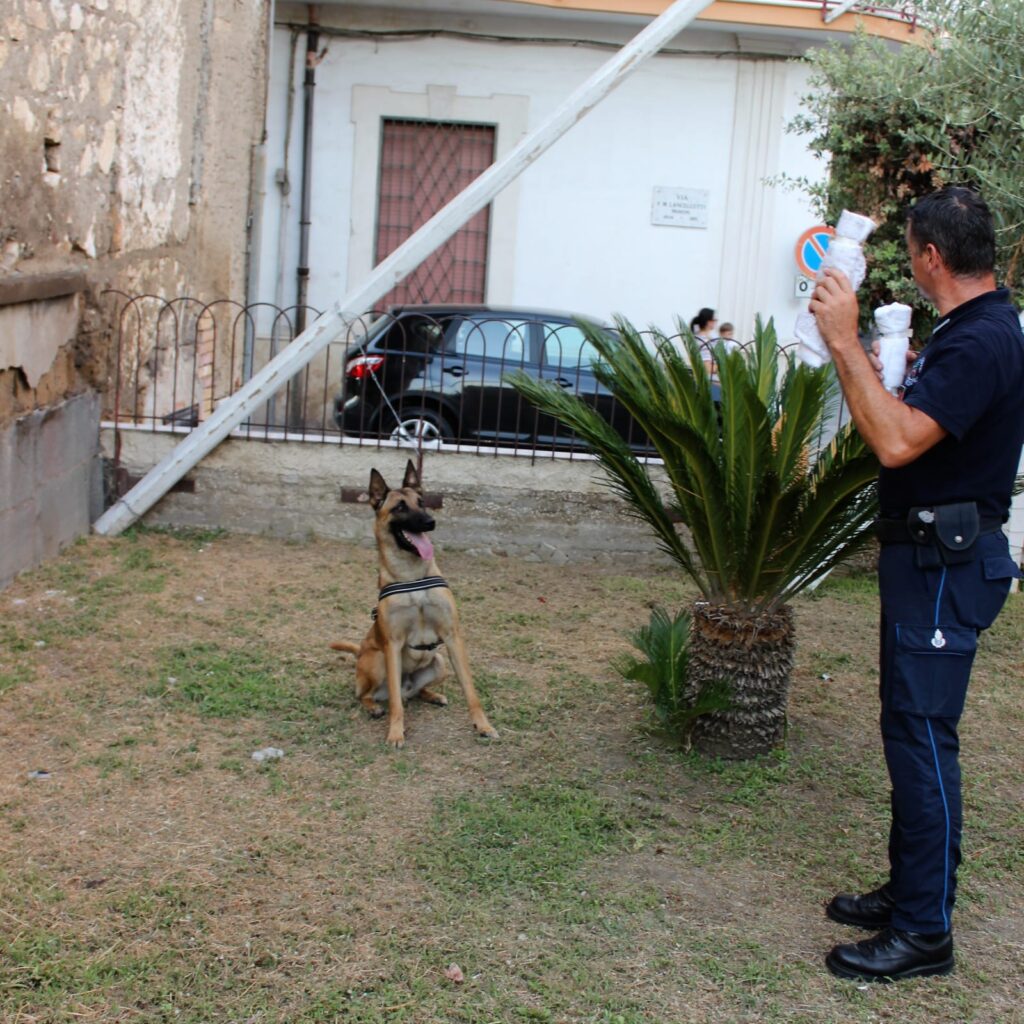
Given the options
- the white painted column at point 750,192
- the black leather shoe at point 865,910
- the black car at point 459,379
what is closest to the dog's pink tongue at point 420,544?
the black leather shoe at point 865,910

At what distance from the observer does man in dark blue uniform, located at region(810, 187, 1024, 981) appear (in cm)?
319

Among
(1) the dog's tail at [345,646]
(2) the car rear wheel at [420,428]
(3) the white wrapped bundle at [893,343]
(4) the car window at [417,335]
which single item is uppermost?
(3) the white wrapped bundle at [893,343]

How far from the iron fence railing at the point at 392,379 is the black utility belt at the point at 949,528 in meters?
3.49

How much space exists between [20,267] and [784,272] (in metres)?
9.75

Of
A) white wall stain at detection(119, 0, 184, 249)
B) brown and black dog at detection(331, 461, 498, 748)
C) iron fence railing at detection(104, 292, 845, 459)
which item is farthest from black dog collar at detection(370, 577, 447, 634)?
white wall stain at detection(119, 0, 184, 249)

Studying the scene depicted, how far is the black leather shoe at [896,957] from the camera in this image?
3.45 metres

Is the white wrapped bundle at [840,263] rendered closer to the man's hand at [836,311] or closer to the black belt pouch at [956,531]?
the man's hand at [836,311]

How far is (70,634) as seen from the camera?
6070 mm

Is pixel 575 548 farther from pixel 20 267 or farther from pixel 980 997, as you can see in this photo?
pixel 980 997

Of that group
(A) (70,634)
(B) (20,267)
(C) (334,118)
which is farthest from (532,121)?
(A) (70,634)

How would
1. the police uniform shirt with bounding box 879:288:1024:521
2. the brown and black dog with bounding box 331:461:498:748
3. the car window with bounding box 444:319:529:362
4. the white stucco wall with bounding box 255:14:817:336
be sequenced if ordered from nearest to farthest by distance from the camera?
the police uniform shirt with bounding box 879:288:1024:521, the brown and black dog with bounding box 331:461:498:748, the car window with bounding box 444:319:529:362, the white stucco wall with bounding box 255:14:817:336

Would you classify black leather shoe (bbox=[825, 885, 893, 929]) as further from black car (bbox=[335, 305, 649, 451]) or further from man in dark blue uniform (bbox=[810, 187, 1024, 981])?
black car (bbox=[335, 305, 649, 451])

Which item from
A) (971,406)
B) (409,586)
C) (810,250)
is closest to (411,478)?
(409,586)

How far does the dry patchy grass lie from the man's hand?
1837mm
